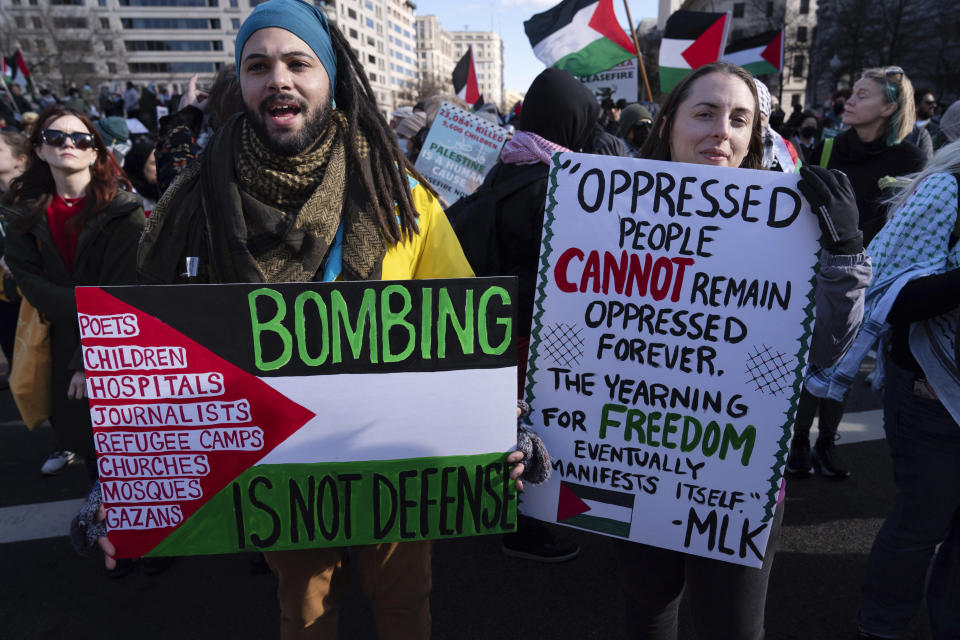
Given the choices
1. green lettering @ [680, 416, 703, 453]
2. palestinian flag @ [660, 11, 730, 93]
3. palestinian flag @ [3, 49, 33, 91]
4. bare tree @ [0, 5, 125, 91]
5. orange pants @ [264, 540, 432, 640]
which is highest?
bare tree @ [0, 5, 125, 91]

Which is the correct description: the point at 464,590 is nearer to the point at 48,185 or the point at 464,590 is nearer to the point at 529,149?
the point at 529,149

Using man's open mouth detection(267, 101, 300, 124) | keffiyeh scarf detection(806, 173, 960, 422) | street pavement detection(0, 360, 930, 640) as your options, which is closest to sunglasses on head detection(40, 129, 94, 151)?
man's open mouth detection(267, 101, 300, 124)

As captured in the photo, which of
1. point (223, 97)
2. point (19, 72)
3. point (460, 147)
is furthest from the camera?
point (19, 72)

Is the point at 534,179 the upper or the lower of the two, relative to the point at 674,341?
upper

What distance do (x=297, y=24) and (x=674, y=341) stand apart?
49.5 inches

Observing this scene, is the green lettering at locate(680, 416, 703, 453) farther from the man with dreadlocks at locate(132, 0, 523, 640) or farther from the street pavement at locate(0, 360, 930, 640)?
the street pavement at locate(0, 360, 930, 640)

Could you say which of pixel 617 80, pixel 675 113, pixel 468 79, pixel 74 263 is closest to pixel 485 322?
pixel 675 113

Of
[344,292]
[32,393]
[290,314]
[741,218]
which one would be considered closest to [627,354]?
[741,218]

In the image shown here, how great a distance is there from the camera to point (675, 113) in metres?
1.73

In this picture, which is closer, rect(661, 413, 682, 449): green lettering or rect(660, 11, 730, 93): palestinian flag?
rect(661, 413, 682, 449): green lettering

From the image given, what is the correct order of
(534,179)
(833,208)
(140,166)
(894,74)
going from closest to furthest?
(833,208), (534,179), (894,74), (140,166)

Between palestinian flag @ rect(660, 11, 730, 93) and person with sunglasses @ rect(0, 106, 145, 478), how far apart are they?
Answer: 5.70 meters

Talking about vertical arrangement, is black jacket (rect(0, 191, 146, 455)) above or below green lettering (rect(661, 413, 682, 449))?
above

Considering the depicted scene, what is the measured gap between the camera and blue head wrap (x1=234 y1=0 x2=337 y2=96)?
1461 millimetres
